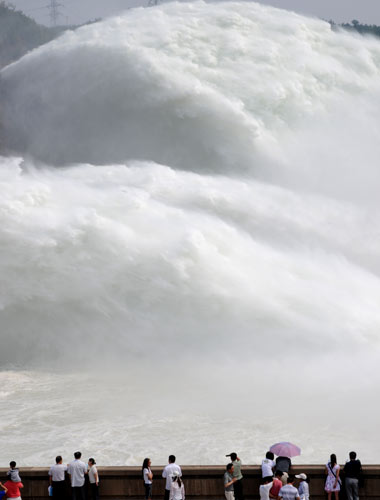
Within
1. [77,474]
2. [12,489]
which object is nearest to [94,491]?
[77,474]

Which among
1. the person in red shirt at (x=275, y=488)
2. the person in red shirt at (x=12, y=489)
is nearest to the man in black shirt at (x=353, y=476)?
the person in red shirt at (x=275, y=488)

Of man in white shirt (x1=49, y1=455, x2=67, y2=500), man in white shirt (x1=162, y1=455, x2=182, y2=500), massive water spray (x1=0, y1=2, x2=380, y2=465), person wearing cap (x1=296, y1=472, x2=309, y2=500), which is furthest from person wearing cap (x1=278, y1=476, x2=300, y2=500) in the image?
massive water spray (x1=0, y1=2, x2=380, y2=465)

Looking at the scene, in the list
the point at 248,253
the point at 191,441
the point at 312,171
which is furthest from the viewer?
the point at 312,171

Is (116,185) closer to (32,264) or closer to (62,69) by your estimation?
(32,264)

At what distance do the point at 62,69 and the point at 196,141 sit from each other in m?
8.03

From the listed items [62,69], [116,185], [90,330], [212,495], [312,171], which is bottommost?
[212,495]

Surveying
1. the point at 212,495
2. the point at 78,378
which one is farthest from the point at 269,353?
the point at 212,495

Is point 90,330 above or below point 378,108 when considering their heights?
below

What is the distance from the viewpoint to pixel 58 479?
38.2ft

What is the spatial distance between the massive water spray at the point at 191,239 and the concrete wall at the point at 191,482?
315 cm

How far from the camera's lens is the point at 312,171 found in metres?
34.4

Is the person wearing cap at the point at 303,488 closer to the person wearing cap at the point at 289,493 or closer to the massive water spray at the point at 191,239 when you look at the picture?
the person wearing cap at the point at 289,493

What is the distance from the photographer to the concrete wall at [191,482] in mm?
11828

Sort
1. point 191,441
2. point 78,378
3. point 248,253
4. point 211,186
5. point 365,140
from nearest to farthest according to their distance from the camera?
point 191,441 → point 78,378 → point 248,253 → point 211,186 → point 365,140
